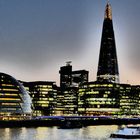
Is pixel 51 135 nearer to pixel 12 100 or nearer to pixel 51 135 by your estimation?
pixel 51 135

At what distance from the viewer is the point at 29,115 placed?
648 feet

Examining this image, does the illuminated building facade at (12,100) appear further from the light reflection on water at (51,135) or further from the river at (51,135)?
the light reflection on water at (51,135)

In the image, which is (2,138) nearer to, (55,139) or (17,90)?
(55,139)

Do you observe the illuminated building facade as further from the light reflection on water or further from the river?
the light reflection on water

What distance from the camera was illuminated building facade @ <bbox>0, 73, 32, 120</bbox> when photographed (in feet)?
623

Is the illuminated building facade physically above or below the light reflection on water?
above

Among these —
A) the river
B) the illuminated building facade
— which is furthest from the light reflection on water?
the illuminated building facade

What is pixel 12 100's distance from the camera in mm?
191750

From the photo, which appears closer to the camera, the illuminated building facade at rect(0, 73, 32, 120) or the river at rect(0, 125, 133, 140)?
the river at rect(0, 125, 133, 140)

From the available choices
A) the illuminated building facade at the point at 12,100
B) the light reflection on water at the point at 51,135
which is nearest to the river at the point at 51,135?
the light reflection on water at the point at 51,135

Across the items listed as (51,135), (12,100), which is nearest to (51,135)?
(51,135)

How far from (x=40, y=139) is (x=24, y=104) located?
101 m

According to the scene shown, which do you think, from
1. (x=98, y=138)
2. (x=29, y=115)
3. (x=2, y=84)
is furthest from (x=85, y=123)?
(x=98, y=138)

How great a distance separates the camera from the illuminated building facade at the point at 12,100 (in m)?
190
